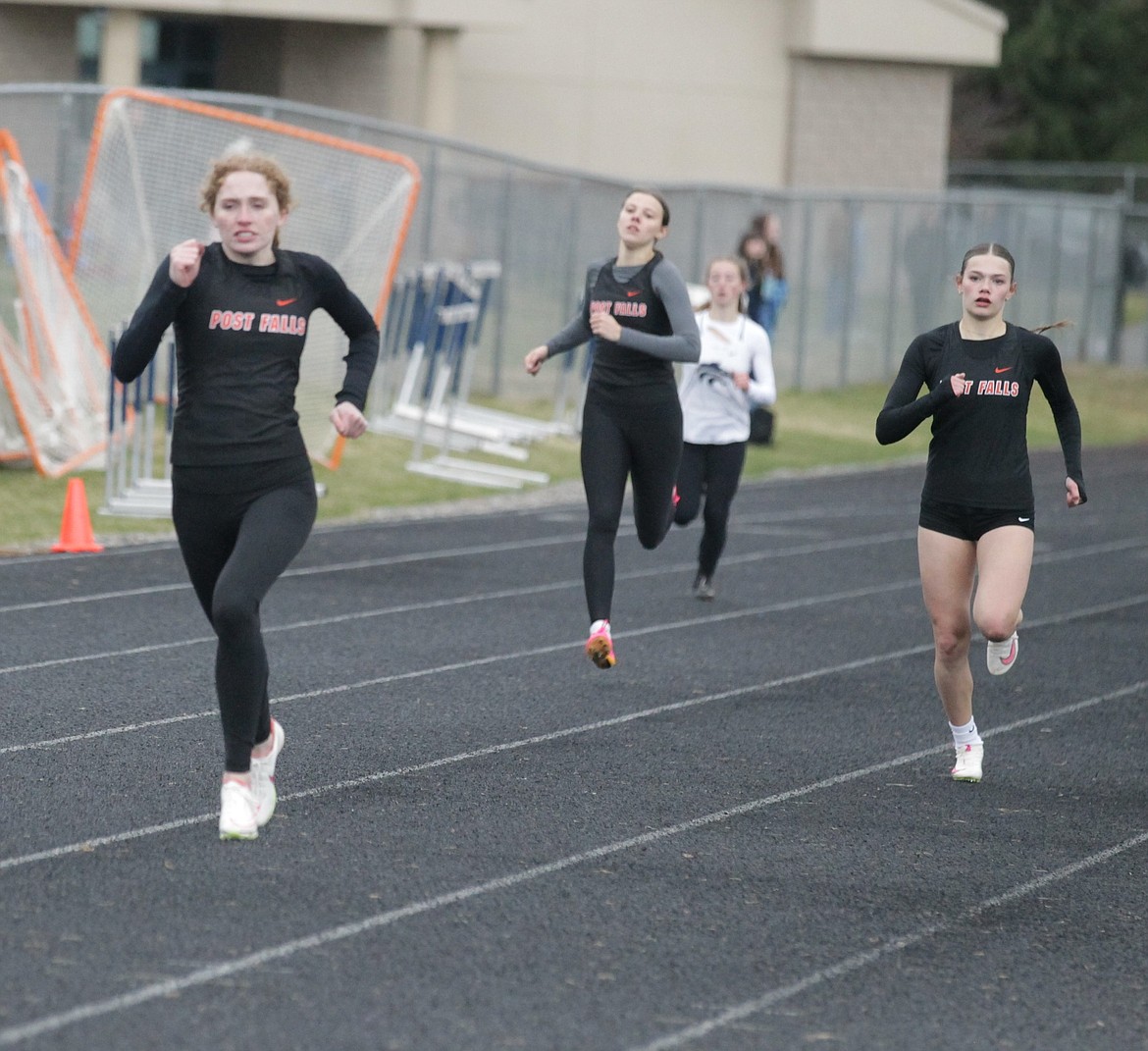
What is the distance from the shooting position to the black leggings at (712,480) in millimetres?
11453

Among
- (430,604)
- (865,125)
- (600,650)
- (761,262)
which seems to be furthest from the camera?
(865,125)

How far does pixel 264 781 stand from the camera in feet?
20.4

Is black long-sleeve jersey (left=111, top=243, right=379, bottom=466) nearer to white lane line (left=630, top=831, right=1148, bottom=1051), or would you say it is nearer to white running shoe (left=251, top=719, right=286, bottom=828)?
white running shoe (left=251, top=719, right=286, bottom=828)

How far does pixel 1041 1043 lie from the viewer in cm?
485

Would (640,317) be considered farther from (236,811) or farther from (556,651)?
(236,811)

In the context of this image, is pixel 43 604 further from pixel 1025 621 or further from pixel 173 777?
pixel 1025 621

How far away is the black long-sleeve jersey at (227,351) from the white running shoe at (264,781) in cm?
89

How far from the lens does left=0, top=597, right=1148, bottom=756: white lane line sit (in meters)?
7.62

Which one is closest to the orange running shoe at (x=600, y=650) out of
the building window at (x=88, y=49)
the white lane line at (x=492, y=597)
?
the white lane line at (x=492, y=597)

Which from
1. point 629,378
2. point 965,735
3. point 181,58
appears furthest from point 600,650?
point 181,58

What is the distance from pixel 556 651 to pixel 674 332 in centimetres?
190

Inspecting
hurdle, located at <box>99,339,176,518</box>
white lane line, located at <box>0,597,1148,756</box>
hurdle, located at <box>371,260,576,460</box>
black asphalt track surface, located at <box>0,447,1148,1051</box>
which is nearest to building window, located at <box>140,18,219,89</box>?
hurdle, located at <box>371,260,576,460</box>

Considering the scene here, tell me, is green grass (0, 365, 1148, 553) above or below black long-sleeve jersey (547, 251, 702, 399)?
below

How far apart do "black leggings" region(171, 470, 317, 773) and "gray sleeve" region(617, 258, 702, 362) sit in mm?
2799
